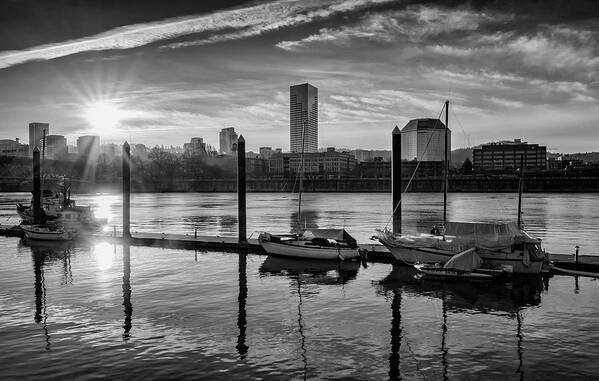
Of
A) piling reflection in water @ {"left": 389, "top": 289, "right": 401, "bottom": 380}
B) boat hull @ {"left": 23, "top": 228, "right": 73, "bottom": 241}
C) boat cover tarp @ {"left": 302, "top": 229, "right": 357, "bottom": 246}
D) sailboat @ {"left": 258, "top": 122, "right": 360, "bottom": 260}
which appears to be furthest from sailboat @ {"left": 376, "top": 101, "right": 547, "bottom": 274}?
boat hull @ {"left": 23, "top": 228, "right": 73, "bottom": 241}

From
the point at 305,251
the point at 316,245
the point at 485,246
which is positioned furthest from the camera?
the point at 305,251

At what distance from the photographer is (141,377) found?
18188 mm

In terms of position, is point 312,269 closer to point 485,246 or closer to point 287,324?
point 485,246

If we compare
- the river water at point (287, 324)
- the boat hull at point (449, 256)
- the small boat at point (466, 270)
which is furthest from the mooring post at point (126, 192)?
the small boat at point (466, 270)

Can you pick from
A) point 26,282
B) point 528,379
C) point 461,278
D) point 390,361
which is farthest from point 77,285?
point 528,379

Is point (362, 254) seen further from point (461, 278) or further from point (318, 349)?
point (318, 349)

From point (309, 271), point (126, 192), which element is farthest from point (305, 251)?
point (126, 192)

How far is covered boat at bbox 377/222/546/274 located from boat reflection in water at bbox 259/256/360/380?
15.9 feet

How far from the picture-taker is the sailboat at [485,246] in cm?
3438

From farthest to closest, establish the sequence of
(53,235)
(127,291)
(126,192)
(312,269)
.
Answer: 1. (53,235)
2. (126,192)
3. (312,269)
4. (127,291)

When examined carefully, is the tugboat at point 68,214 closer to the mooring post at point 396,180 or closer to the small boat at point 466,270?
the mooring post at point 396,180

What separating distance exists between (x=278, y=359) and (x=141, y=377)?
532cm

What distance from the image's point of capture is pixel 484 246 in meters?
34.9

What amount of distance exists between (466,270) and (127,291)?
74.2 ft
